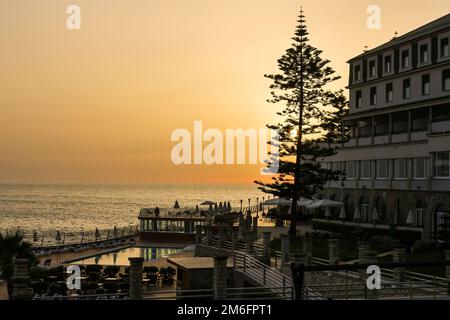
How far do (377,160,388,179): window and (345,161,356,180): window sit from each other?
139 inches

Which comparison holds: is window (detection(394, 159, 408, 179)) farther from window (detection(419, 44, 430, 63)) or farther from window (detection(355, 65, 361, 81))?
window (detection(355, 65, 361, 81))

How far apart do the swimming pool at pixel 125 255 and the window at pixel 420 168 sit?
18.9m

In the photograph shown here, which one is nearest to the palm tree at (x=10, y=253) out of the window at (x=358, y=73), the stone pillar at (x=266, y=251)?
the stone pillar at (x=266, y=251)

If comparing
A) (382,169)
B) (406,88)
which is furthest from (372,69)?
(382,169)

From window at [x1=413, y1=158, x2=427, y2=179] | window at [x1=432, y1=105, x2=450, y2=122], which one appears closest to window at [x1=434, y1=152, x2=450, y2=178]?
window at [x1=413, y1=158, x2=427, y2=179]

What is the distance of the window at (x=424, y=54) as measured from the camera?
40625 mm

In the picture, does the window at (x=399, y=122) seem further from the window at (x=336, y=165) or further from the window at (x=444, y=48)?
the window at (x=336, y=165)

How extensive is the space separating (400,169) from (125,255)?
21.8m

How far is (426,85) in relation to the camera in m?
40.7

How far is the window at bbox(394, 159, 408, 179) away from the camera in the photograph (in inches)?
1561
